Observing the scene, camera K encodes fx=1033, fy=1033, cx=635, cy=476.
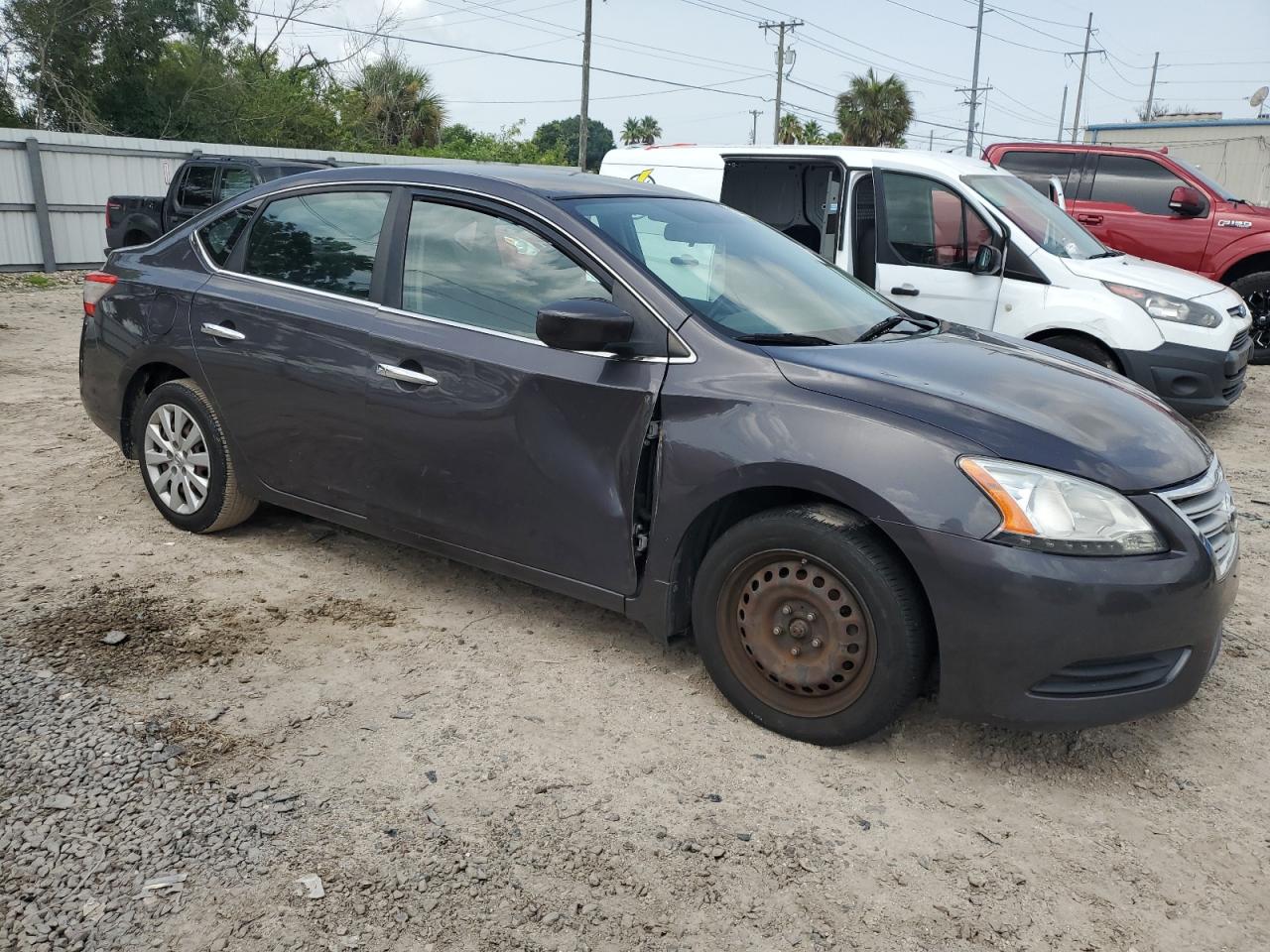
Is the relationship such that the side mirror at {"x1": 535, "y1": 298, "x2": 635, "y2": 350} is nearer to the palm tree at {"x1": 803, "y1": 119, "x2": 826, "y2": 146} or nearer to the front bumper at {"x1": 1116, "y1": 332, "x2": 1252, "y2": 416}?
the front bumper at {"x1": 1116, "y1": 332, "x2": 1252, "y2": 416}

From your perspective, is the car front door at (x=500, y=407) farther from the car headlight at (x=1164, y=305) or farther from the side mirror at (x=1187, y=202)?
the side mirror at (x=1187, y=202)

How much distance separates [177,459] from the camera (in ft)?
15.2

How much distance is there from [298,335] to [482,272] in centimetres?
86

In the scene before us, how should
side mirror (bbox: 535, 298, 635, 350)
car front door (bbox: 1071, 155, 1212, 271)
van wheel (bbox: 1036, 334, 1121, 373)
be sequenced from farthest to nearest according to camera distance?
car front door (bbox: 1071, 155, 1212, 271)
van wheel (bbox: 1036, 334, 1121, 373)
side mirror (bbox: 535, 298, 635, 350)

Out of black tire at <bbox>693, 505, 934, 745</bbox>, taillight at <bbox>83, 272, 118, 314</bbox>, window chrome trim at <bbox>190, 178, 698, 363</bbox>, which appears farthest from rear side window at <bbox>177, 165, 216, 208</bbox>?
black tire at <bbox>693, 505, 934, 745</bbox>

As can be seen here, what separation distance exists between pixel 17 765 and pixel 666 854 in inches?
72.7

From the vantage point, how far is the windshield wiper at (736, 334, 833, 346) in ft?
11.0

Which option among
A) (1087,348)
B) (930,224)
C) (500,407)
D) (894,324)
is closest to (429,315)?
(500,407)

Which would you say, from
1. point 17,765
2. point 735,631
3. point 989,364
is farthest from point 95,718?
point 989,364

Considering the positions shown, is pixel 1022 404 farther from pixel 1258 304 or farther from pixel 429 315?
pixel 1258 304

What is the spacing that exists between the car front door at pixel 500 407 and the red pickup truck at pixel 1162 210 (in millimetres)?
8912

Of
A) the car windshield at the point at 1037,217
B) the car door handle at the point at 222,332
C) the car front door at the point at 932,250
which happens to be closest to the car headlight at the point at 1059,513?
the car door handle at the point at 222,332

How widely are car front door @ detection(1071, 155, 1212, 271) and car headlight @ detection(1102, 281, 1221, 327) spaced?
3956 mm

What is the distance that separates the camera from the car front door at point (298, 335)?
396 cm
